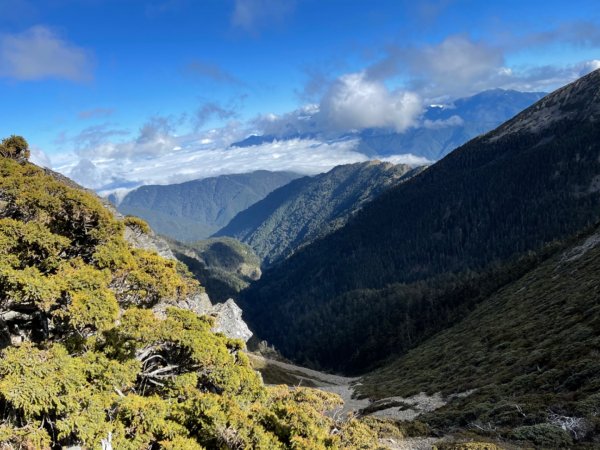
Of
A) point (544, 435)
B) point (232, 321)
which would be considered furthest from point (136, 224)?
point (232, 321)

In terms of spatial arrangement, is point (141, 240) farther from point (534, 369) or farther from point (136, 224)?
point (534, 369)

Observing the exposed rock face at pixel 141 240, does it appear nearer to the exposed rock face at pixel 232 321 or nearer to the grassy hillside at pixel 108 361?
the grassy hillside at pixel 108 361

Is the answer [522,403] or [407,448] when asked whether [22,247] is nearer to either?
[407,448]

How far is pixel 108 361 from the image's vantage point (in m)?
23.9

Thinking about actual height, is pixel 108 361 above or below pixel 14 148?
below

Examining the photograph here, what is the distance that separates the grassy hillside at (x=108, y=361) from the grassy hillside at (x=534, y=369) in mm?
13076

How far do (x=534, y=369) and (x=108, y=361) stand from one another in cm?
4283

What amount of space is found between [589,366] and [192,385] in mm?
33134

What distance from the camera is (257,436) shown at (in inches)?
821

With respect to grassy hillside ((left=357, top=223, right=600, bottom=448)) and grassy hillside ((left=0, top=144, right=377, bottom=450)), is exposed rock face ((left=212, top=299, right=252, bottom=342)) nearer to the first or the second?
grassy hillside ((left=357, top=223, right=600, bottom=448))

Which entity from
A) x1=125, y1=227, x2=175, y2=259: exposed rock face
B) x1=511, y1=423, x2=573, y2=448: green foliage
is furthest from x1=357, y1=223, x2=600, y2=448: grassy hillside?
x1=125, y1=227, x2=175, y2=259: exposed rock face

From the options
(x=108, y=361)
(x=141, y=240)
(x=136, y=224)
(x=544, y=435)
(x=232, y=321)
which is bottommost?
(x=232, y=321)

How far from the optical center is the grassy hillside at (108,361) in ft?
64.4

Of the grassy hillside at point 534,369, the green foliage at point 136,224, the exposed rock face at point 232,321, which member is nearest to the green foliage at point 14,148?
the green foliage at point 136,224
